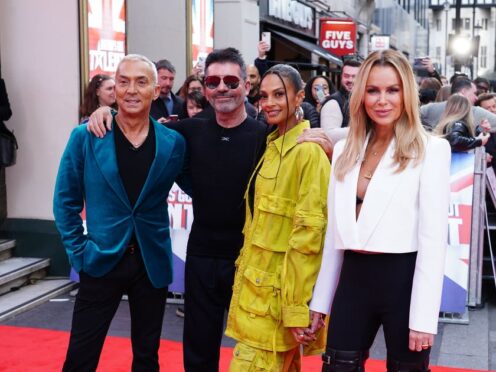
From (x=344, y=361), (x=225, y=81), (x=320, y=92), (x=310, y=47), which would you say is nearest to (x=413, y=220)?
(x=344, y=361)

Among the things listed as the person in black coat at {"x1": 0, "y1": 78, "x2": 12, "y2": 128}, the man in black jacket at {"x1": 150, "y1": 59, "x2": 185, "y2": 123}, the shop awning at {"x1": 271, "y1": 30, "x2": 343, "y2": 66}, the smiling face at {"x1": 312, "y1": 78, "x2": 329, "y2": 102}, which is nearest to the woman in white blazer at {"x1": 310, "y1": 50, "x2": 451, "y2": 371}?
the person in black coat at {"x1": 0, "y1": 78, "x2": 12, "y2": 128}

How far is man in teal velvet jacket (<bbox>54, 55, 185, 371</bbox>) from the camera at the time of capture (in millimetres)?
3949

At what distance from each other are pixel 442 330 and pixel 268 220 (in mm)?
3385

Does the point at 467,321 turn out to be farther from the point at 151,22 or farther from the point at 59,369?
the point at 151,22

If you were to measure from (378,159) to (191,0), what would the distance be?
8460 mm

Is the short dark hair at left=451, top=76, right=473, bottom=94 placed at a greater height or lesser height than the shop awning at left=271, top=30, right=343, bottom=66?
lesser

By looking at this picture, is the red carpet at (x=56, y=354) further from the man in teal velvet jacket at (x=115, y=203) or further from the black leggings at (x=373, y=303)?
the black leggings at (x=373, y=303)

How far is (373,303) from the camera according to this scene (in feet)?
10.8

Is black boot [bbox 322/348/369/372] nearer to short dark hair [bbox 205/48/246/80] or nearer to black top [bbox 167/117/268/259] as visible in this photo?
black top [bbox 167/117/268/259]

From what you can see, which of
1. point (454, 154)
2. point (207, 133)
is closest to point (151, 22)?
point (454, 154)

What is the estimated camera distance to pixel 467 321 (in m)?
6.62

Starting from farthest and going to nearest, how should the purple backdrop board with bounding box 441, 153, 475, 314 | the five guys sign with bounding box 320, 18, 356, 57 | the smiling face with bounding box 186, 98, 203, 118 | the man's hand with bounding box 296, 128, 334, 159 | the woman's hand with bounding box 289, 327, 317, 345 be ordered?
the five guys sign with bounding box 320, 18, 356, 57 < the smiling face with bounding box 186, 98, 203, 118 < the purple backdrop board with bounding box 441, 153, 475, 314 < the man's hand with bounding box 296, 128, 334, 159 < the woman's hand with bounding box 289, 327, 317, 345

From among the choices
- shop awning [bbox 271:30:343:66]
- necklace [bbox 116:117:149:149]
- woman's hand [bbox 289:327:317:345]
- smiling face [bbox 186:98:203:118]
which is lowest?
woman's hand [bbox 289:327:317:345]

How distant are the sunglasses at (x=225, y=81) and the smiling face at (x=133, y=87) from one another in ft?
0.97
